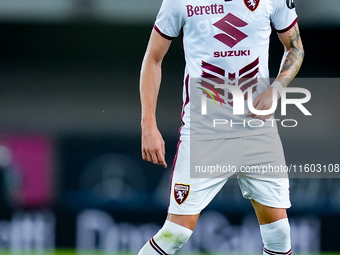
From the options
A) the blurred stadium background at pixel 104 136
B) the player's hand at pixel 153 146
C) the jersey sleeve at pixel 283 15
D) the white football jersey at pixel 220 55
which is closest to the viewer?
the player's hand at pixel 153 146

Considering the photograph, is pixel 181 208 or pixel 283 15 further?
pixel 283 15

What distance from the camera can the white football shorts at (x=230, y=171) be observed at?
152 inches

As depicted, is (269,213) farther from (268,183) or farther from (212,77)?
(212,77)

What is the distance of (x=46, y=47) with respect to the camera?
22.1ft

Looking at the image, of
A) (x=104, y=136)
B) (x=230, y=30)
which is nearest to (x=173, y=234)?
(x=230, y=30)

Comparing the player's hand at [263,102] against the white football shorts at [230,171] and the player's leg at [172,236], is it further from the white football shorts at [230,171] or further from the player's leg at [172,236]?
the player's leg at [172,236]

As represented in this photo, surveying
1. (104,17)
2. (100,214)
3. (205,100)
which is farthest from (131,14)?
(205,100)

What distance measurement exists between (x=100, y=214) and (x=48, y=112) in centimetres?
106

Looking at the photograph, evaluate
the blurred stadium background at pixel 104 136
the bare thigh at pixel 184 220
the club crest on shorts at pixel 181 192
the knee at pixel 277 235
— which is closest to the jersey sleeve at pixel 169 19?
the club crest on shorts at pixel 181 192

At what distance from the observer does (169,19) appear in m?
3.91

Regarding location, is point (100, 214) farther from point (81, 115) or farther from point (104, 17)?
point (104, 17)

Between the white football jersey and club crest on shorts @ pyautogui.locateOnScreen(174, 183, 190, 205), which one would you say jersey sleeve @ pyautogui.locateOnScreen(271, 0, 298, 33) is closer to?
the white football jersey

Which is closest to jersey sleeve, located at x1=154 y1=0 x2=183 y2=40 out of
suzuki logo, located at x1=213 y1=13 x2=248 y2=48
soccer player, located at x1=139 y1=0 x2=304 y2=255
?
soccer player, located at x1=139 y1=0 x2=304 y2=255

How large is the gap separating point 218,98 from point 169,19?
1.67ft
